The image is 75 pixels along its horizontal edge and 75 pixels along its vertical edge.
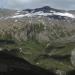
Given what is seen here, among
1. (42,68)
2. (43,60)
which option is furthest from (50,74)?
(43,60)

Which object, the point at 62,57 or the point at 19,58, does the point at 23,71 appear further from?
the point at 62,57

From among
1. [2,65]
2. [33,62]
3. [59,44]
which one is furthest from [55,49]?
[2,65]

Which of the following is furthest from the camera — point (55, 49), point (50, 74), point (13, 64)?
point (55, 49)

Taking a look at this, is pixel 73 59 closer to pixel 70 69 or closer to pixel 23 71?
pixel 70 69

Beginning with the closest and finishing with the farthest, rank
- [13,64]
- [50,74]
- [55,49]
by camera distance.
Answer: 1. [50,74]
2. [13,64]
3. [55,49]

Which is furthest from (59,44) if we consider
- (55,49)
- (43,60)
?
(43,60)

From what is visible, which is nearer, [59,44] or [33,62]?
[33,62]

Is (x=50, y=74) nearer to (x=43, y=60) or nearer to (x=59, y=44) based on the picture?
(x=43, y=60)

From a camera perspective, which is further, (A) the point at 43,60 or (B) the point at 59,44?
(B) the point at 59,44
